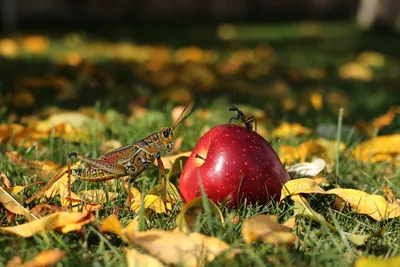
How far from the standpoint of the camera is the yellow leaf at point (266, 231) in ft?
5.22

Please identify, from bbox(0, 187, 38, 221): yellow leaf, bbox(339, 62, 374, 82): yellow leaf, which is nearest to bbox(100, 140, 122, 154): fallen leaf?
bbox(0, 187, 38, 221): yellow leaf

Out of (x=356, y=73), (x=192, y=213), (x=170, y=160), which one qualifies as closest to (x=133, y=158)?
(x=192, y=213)

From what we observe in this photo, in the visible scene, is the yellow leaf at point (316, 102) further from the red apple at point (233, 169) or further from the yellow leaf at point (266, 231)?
the yellow leaf at point (266, 231)

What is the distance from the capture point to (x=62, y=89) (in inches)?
164

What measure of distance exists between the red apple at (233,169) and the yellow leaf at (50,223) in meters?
0.42

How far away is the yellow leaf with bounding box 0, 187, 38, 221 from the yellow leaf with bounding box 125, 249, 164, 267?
1.35 ft

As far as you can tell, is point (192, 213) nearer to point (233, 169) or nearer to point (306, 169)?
point (233, 169)

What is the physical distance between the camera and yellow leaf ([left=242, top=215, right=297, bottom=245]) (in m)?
1.59

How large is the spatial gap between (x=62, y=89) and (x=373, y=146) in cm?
225

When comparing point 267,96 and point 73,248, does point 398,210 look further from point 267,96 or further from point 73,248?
point 267,96

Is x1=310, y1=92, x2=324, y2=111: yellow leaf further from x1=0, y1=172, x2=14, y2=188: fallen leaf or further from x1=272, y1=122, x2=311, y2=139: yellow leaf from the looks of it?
x1=0, y1=172, x2=14, y2=188: fallen leaf

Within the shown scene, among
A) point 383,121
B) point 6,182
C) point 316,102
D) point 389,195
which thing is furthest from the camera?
point 316,102

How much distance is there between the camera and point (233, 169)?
195 centimetres

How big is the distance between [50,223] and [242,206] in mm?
650
